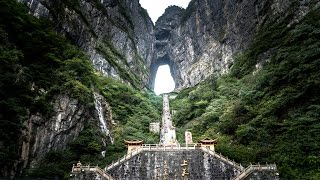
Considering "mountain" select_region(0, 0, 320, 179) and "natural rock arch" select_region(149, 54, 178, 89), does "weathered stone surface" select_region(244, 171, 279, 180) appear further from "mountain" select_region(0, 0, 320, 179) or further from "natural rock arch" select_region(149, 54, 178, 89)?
"natural rock arch" select_region(149, 54, 178, 89)

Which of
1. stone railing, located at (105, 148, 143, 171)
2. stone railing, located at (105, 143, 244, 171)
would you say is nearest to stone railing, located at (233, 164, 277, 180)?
stone railing, located at (105, 143, 244, 171)

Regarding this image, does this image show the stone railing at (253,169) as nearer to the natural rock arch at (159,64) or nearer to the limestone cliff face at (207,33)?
the limestone cliff face at (207,33)

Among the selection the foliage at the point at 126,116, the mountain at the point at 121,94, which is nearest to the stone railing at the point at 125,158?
the mountain at the point at 121,94

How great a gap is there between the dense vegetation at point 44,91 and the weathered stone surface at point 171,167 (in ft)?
10.1

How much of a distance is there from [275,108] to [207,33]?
47.3 meters

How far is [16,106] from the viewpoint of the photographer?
24.2 meters

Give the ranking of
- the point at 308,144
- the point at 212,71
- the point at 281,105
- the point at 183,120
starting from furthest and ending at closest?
1. the point at 212,71
2. the point at 183,120
3. the point at 281,105
4. the point at 308,144

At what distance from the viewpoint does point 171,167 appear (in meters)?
23.7

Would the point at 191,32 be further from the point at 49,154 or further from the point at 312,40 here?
the point at 49,154

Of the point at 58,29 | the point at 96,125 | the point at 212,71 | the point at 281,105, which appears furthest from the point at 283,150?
the point at 212,71

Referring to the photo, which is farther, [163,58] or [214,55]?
[163,58]

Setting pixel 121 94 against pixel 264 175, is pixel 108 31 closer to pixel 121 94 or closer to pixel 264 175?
pixel 121 94

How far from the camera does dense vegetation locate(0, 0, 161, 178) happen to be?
2369 centimetres

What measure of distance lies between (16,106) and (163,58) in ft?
242
